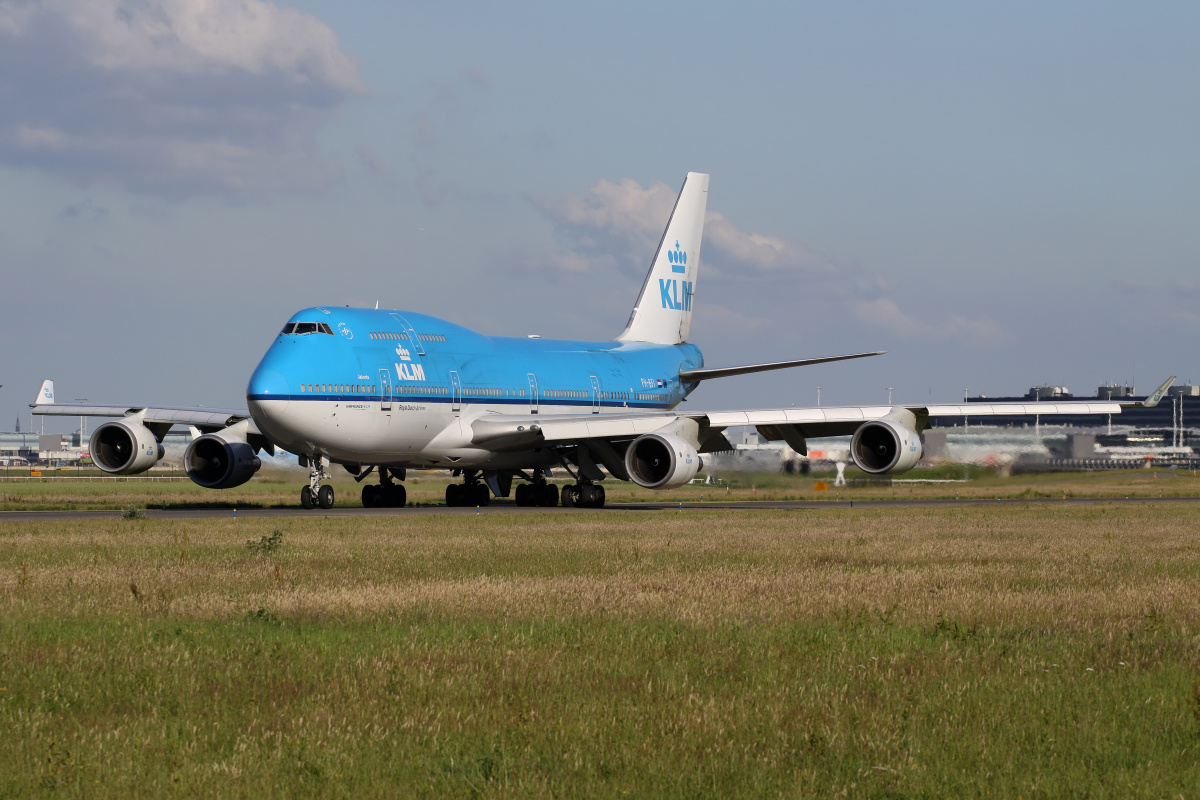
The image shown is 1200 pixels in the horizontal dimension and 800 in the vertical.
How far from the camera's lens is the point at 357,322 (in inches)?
1352

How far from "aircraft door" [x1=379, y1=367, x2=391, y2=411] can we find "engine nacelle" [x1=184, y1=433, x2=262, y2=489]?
203 inches

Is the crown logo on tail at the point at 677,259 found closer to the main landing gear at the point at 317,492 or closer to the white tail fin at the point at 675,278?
the white tail fin at the point at 675,278

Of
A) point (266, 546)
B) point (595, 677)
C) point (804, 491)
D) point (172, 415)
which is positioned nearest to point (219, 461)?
point (172, 415)

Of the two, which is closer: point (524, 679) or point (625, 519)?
point (524, 679)

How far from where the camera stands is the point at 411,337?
35.8 metres

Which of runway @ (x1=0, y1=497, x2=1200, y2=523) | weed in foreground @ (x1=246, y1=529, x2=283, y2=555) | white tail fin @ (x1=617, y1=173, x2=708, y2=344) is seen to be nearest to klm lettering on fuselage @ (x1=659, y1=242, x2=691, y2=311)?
white tail fin @ (x1=617, y1=173, x2=708, y2=344)

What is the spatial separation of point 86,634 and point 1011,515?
81.2ft

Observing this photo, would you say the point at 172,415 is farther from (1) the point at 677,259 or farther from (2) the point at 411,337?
(1) the point at 677,259

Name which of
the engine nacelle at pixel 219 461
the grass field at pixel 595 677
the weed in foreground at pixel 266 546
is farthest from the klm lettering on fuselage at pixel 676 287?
the grass field at pixel 595 677

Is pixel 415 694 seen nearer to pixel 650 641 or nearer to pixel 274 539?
pixel 650 641

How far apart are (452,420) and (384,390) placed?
2781 mm

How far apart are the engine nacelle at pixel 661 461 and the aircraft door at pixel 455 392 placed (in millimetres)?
4867

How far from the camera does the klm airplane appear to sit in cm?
3306

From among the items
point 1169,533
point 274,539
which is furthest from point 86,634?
point 1169,533
